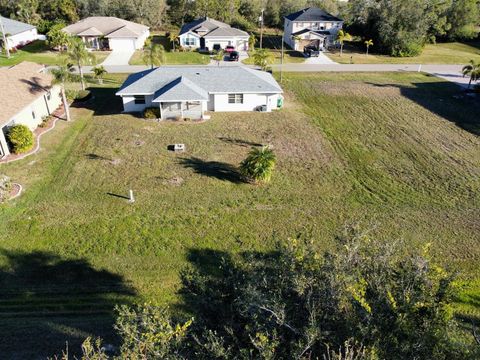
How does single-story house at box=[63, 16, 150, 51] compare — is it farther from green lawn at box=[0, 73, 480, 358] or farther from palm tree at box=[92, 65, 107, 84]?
green lawn at box=[0, 73, 480, 358]

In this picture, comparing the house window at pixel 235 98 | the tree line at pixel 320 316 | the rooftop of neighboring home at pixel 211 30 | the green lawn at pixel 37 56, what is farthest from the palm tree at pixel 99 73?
the tree line at pixel 320 316

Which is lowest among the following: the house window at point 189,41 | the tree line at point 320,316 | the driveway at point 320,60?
the driveway at point 320,60

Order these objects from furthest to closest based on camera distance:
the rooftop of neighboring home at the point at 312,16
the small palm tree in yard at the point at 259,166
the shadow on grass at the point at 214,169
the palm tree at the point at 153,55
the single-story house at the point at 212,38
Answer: the rooftop of neighboring home at the point at 312,16 → the single-story house at the point at 212,38 → the palm tree at the point at 153,55 → the shadow on grass at the point at 214,169 → the small palm tree in yard at the point at 259,166

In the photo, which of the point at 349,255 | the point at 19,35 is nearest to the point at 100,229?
the point at 349,255

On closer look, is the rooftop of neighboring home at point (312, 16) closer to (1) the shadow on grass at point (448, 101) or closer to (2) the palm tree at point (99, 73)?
(1) the shadow on grass at point (448, 101)

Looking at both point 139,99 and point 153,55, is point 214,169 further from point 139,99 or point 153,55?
point 153,55

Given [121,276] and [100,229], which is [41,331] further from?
[100,229]

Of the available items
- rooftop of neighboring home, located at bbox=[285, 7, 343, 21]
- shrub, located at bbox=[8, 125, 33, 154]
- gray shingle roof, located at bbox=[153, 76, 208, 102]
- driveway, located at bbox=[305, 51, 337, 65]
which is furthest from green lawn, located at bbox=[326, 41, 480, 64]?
shrub, located at bbox=[8, 125, 33, 154]
